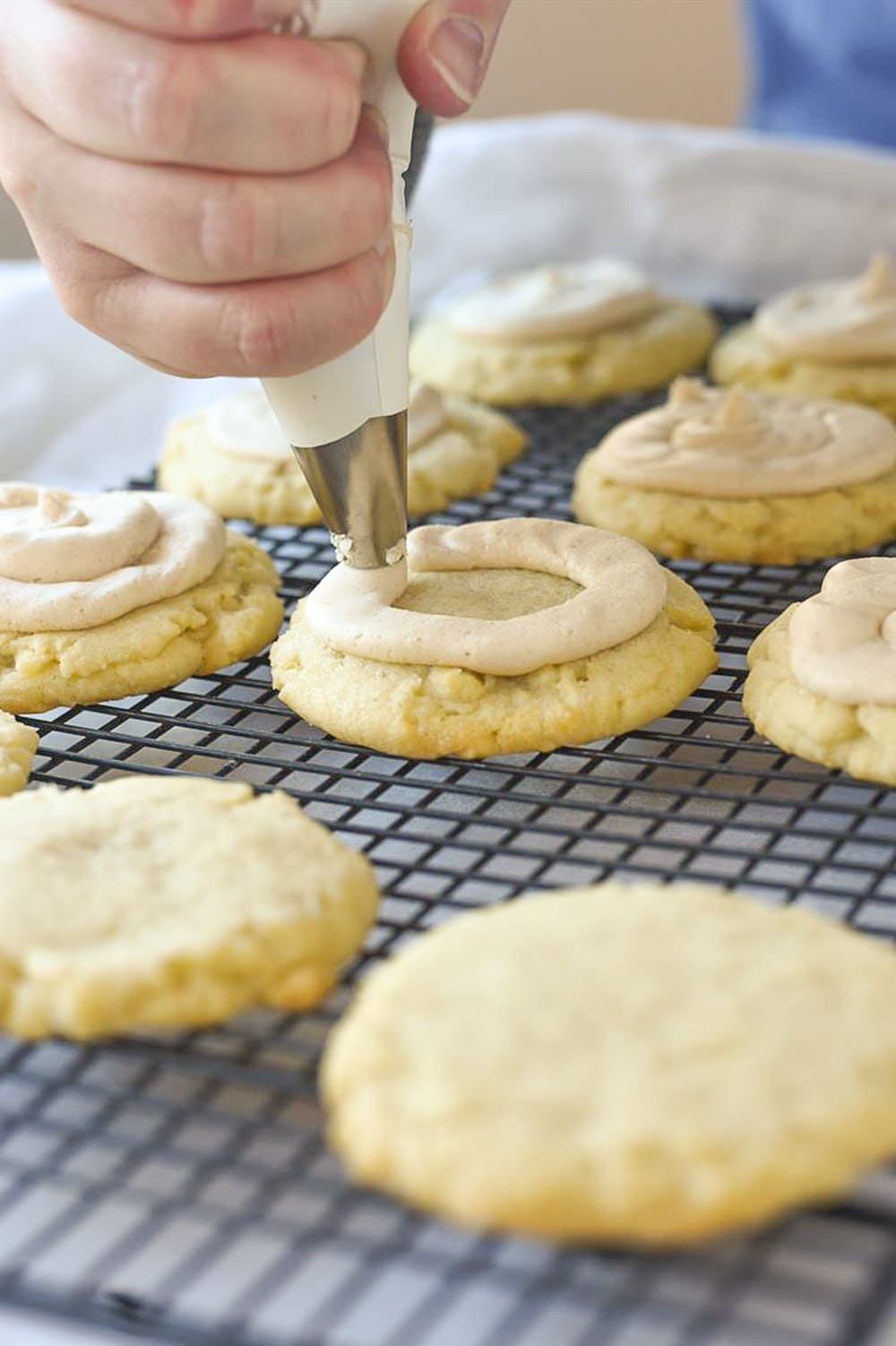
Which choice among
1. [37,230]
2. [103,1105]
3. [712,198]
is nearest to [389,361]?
[37,230]

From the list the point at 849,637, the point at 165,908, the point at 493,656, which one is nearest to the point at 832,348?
the point at 849,637

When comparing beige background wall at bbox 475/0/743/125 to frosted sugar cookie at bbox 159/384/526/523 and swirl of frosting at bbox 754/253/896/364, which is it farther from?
frosted sugar cookie at bbox 159/384/526/523

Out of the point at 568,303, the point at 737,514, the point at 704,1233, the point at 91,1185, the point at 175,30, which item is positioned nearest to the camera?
the point at 704,1233

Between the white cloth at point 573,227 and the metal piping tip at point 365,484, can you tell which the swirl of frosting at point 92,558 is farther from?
the white cloth at point 573,227

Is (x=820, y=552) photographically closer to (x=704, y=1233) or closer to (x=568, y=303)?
(x=568, y=303)

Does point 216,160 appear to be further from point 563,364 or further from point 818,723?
point 563,364

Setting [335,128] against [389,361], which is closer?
[335,128]

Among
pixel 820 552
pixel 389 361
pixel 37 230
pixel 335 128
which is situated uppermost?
pixel 335 128
